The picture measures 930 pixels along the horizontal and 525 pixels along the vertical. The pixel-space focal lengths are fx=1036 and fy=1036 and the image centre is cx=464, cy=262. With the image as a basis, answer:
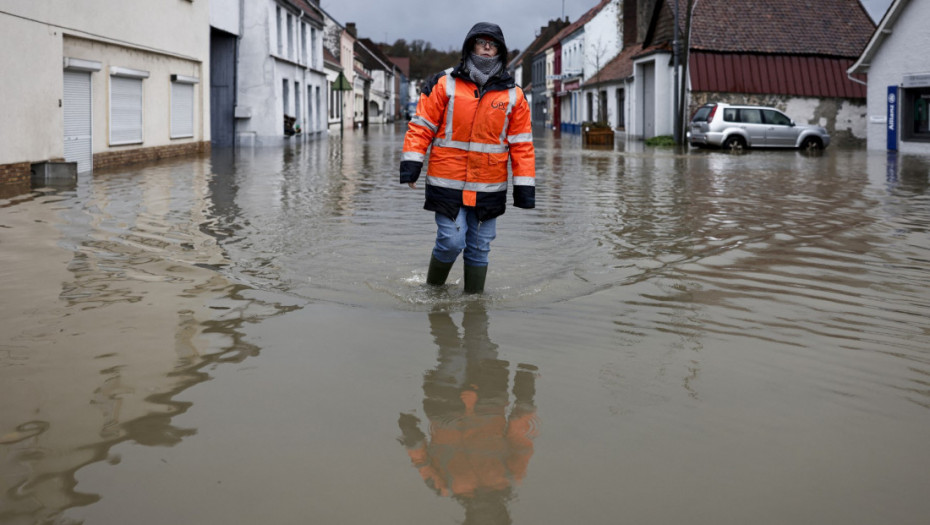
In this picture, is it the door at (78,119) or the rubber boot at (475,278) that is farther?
the door at (78,119)

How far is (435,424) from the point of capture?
3.80 metres

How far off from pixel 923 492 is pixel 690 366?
1.59 m

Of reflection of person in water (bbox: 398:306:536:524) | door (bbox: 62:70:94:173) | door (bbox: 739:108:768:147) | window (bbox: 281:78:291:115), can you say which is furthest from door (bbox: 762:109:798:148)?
reflection of person in water (bbox: 398:306:536:524)

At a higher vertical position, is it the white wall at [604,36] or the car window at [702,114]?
the white wall at [604,36]

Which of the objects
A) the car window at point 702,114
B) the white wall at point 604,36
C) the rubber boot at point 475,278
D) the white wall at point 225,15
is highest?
the white wall at point 604,36

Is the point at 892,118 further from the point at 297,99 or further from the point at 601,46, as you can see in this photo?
the point at 601,46

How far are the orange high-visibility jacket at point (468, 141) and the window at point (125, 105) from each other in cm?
1620

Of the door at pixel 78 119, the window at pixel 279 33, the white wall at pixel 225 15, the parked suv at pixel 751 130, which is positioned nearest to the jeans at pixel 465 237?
the door at pixel 78 119

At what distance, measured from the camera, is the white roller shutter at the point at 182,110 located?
25.3 metres

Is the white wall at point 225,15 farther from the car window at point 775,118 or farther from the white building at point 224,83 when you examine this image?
the car window at point 775,118

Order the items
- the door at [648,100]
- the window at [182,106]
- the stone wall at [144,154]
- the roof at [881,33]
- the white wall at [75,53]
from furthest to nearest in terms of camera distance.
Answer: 1. the door at [648,100]
2. the roof at [881,33]
3. the window at [182,106]
4. the stone wall at [144,154]
5. the white wall at [75,53]

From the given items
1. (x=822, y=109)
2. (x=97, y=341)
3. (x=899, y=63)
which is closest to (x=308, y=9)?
(x=822, y=109)

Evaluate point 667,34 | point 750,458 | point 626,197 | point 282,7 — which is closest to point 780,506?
point 750,458

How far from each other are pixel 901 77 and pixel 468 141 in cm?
2697
